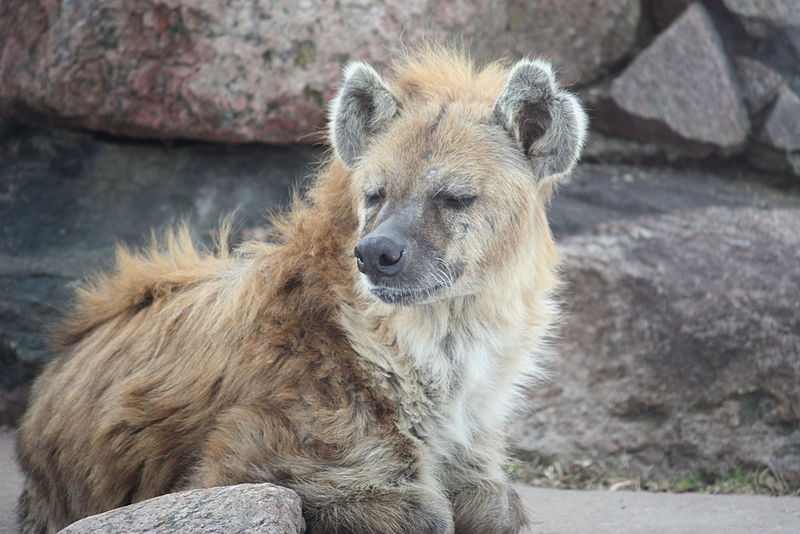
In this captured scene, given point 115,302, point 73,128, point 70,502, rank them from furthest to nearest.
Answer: point 73,128 → point 115,302 → point 70,502

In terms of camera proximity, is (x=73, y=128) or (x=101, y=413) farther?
(x=73, y=128)

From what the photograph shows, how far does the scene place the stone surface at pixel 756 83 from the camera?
601 cm

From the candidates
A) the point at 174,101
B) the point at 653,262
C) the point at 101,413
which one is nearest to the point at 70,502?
the point at 101,413

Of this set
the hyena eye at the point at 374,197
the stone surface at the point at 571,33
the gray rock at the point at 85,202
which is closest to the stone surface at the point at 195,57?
the gray rock at the point at 85,202

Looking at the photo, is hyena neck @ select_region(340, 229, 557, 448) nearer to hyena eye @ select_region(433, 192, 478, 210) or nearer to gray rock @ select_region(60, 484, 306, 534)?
hyena eye @ select_region(433, 192, 478, 210)

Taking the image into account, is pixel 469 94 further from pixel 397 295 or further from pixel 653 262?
pixel 653 262

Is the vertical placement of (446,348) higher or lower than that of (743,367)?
higher

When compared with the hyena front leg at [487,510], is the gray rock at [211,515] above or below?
above

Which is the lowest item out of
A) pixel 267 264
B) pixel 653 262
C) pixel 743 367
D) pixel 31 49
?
pixel 743 367

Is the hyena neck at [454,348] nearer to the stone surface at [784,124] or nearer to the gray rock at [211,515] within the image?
the gray rock at [211,515]

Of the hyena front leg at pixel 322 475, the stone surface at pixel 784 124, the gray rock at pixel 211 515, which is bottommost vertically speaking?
the hyena front leg at pixel 322 475

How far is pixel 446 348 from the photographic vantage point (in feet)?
10.8

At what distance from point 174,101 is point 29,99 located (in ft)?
3.05

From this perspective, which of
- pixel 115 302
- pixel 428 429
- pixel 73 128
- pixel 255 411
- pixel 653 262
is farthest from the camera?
pixel 73 128
